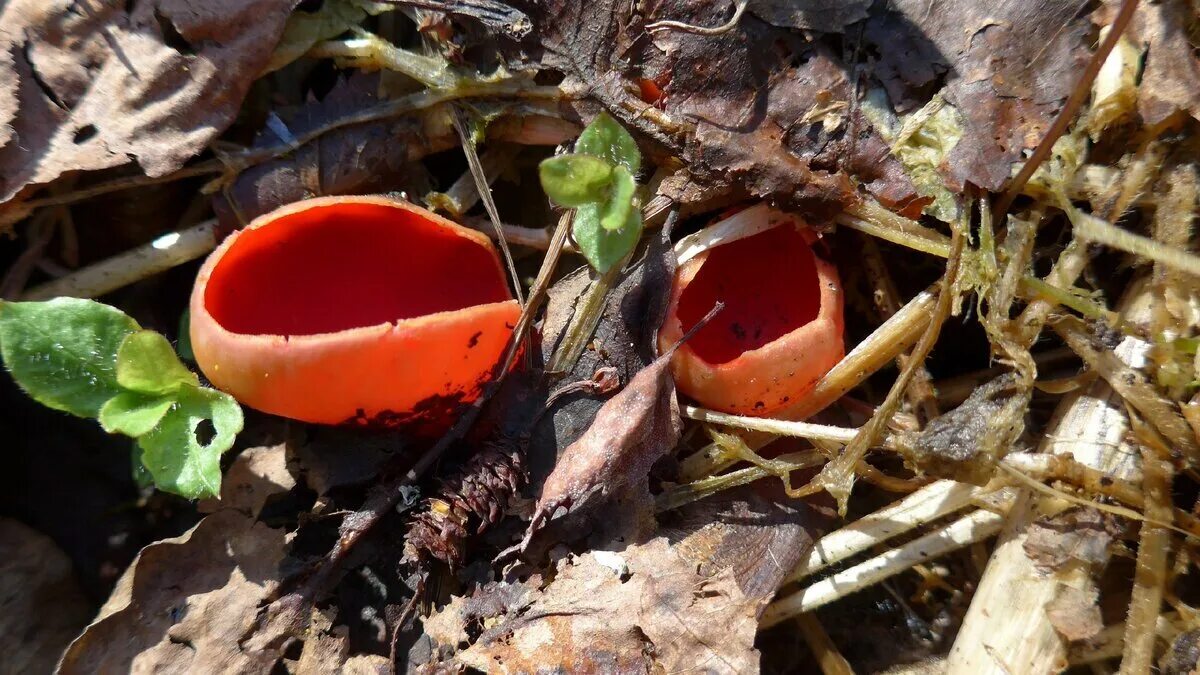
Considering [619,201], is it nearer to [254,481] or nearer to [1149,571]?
[254,481]

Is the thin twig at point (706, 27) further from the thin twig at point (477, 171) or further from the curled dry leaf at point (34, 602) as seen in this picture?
the curled dry leaf at point (34, 602)

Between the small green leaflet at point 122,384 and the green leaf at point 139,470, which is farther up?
the small green leaflet at point 122,384

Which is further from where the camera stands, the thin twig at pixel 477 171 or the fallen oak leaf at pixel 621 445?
the thin twig at pixel 477 171

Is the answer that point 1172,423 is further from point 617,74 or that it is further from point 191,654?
point 191,654

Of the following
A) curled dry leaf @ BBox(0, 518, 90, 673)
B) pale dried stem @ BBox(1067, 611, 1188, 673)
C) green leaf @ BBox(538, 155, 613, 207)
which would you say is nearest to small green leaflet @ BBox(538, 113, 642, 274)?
green leaf @ BBox(538, 155, 613, 207)

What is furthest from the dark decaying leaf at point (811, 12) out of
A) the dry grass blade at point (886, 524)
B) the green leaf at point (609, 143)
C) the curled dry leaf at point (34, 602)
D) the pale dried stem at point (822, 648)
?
the curled dry leaf at point (34, 602)

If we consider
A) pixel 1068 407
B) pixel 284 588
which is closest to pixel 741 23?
pixel 1068 407

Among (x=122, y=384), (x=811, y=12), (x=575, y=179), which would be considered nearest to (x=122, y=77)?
(x=122, y=384)

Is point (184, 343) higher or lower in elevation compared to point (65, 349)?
lower
